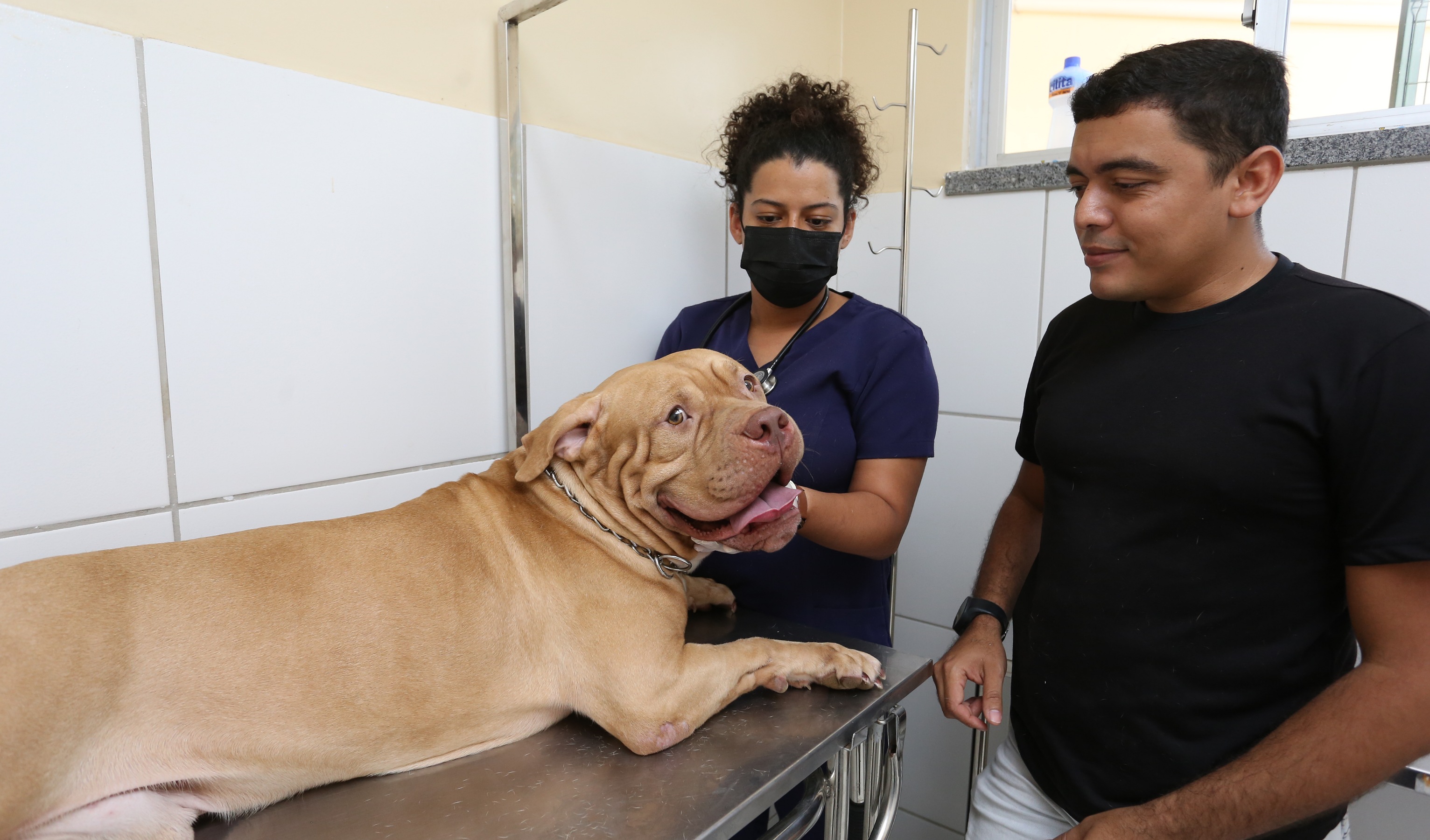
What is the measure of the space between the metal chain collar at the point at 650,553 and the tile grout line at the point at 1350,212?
1868 mm

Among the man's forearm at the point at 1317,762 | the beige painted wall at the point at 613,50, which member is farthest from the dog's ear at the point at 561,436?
the man's forearm at the point at 1317,762

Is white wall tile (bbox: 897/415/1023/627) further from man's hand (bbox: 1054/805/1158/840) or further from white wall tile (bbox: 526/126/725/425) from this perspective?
man's hand (bbox: 1054/805/1158/840)

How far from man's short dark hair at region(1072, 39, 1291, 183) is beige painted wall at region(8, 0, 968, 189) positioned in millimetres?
1330

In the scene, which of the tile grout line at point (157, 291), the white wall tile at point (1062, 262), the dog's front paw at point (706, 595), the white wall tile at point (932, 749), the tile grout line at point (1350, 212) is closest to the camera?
the tile grout line at point (157, 291)

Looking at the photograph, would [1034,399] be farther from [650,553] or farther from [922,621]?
[922,621]

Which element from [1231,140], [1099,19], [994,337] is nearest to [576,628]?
[1231,140]

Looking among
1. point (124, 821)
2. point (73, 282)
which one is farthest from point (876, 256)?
point (124, 821)

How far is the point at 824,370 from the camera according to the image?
1721 millimetres

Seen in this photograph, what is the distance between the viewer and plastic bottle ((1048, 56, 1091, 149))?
92.4 inches

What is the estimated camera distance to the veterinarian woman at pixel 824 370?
1681mm

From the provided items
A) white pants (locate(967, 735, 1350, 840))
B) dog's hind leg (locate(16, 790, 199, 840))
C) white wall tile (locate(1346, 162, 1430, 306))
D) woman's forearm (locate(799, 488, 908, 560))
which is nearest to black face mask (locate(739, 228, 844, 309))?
woman's forearm (locate(799, 488, 908, 560))

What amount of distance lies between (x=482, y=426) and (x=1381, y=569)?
1714mm

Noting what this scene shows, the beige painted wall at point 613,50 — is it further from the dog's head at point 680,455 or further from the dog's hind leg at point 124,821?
the dog's hind leg at point 124,821

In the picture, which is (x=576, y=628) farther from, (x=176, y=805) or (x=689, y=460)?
(x=176, y=805)
